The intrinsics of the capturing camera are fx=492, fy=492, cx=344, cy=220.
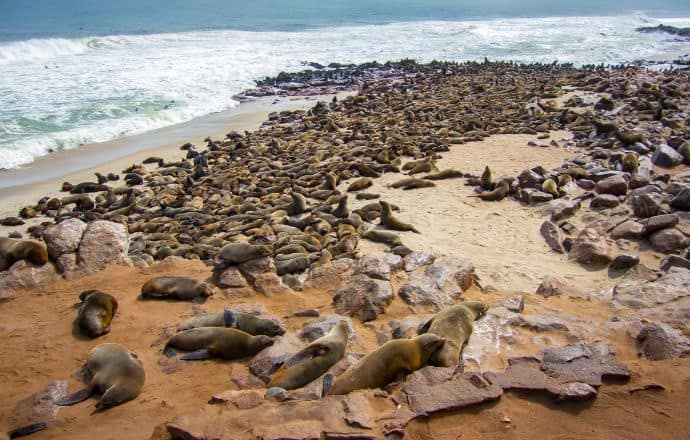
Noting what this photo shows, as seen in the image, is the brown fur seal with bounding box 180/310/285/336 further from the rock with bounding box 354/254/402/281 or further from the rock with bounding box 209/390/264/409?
the rock with bounding box 354/254/402/281

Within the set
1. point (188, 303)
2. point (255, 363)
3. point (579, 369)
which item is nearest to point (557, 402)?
point (579, 369)

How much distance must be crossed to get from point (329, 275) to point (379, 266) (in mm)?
619

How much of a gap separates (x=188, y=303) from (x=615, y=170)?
7.95 m

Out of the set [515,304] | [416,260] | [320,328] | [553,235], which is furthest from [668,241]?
[320,328]

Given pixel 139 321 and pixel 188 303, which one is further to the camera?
pixel 188 303

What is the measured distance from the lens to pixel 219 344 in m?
4.34

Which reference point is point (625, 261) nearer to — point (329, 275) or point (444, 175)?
point (329, 275)

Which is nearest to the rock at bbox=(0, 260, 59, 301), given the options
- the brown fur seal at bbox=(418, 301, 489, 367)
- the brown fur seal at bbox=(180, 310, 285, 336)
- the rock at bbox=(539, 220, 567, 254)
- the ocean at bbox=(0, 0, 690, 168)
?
the brown fur seal at bbox=(180, 310, 285, 336)

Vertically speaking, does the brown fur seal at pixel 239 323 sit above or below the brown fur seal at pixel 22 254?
below

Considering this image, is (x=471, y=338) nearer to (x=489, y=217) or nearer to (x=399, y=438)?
(x=399, y=438)

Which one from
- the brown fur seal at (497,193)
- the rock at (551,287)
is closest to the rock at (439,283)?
the rock at (551,287)

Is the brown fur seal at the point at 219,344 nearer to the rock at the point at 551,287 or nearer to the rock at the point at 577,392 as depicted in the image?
the rock at the point at 577,392

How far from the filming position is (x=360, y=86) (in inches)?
933

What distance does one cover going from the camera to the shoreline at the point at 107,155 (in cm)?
1050
